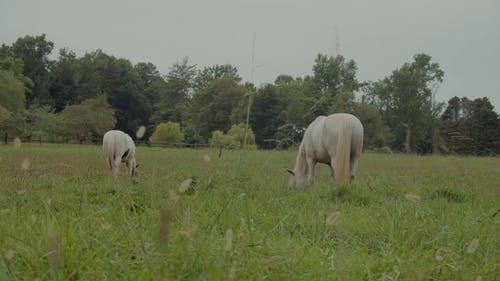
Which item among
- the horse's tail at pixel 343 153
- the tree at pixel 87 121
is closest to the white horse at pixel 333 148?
the horse's tail at pixel 343 153

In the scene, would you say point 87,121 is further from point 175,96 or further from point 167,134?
point 175,96

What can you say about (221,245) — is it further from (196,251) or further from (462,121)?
(462,121)

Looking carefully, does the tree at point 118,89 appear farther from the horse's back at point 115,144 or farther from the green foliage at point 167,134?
the horse's back at point 115,144

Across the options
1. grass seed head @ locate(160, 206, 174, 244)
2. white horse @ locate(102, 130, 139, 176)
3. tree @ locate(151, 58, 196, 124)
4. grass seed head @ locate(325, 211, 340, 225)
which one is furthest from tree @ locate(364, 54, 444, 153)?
tree @ locate(151, 58, 196, 124)

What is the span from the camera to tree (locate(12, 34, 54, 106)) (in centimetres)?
Answer: 6944

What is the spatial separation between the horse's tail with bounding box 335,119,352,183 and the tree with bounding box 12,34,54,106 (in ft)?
240

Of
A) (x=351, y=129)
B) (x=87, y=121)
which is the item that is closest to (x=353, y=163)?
(x=351, y=129)

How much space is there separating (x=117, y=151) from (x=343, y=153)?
7.45 m

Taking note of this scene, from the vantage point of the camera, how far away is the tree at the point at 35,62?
228 ft

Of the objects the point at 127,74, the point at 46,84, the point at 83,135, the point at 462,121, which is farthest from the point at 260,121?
the point at 462,121

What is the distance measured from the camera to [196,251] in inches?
71.1

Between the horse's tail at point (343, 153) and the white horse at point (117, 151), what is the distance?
6870 mm

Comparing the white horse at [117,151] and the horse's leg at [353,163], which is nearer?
the horse's leg at [353,163]

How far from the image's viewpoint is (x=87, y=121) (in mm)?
40906
